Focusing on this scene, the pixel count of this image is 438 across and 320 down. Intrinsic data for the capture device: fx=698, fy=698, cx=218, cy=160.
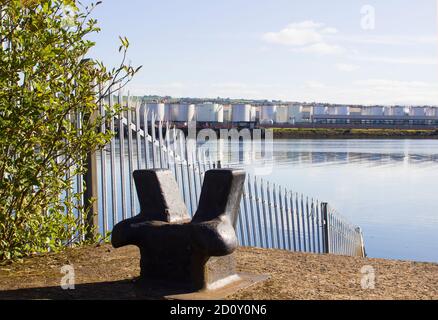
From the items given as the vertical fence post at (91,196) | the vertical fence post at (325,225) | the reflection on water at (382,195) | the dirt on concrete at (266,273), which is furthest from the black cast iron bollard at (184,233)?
the reflection on water at (382,195)

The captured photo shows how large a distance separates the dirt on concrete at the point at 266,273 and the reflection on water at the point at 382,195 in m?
6.34

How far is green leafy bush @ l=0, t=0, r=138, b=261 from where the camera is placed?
6.54 meters

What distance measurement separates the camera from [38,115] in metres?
6.61

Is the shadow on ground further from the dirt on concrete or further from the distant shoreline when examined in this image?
the distant shoreline

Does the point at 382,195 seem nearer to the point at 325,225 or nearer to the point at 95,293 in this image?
the point at 325,225

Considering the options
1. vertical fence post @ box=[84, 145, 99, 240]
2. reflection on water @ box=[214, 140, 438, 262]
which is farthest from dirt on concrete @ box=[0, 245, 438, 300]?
reflection on water @ box=[214, 140, 438, 262]

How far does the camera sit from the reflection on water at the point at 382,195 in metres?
14.7

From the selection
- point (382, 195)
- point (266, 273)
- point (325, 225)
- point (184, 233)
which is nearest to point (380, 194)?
point (382, 195)

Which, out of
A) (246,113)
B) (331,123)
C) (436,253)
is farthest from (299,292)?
(331,123)

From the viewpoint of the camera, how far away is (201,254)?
18.5 feet

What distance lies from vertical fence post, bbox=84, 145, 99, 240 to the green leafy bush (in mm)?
946

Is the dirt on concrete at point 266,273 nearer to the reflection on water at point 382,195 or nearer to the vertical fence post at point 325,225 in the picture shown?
the vertical fence post at point 325,225

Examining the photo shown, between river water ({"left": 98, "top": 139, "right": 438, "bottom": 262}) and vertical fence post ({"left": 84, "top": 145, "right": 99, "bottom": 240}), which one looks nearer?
vertical fence post ({"left": 84, "top": 145, "right": 99, "bottom": 240})
